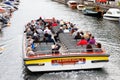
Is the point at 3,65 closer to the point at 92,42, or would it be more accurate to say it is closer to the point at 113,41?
the point at 92,42

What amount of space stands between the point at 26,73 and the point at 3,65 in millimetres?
2738

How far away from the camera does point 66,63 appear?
919 inches

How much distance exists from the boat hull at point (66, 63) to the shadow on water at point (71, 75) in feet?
0.92

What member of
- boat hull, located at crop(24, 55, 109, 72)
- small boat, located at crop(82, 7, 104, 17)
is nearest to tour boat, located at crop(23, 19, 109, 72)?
boat hull, located at crop(24, 55, 109, 72)

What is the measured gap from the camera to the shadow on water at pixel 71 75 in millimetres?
22703

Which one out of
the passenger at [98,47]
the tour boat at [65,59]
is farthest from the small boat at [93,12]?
the tour boat at [65,59]

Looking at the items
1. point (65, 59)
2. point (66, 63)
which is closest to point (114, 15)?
point (66, 63)

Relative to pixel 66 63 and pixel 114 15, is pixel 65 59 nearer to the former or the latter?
pixel 66 63

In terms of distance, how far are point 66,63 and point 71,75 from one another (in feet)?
2.82

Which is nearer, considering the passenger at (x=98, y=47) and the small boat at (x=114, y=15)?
the passenger at (x=98, y=47)

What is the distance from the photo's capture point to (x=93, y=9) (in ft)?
228

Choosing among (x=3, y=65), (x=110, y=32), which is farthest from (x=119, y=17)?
(x=3, y=65)

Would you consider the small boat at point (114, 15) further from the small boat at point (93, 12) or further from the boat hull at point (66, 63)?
the boat hull at point (66, 63)

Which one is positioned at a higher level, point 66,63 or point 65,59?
point 65,59
